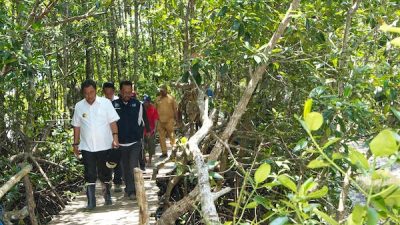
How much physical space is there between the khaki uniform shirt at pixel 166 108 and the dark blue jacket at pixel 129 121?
113 inches

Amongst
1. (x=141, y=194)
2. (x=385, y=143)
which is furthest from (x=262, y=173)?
(x=141, y=194)

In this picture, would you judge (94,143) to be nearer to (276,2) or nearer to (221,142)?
(221,142)

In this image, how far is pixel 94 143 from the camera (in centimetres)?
528

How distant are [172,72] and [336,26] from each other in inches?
206

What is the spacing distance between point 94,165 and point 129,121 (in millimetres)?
607

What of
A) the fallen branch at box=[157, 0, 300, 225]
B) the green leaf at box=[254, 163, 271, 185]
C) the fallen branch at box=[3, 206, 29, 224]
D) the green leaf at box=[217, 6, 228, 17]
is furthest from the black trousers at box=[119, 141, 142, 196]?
the green leaf at box=[254, 163, 271, 185]

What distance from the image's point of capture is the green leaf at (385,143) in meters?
0.71

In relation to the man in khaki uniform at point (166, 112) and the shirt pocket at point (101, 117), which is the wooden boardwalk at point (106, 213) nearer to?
the shirt pocket at point (101, 117)

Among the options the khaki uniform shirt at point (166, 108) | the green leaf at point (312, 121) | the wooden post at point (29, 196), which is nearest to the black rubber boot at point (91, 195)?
the wooden post at point (29, 196)

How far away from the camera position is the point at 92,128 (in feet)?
17.2

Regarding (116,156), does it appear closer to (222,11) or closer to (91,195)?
(91,195)

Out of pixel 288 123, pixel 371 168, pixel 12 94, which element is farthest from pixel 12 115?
pixel 371 168

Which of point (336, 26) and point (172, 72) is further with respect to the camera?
point (172, 72)

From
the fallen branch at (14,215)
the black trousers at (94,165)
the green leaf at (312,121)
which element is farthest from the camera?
the black trousers at (94,165)
